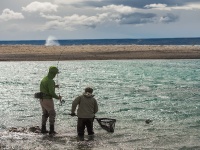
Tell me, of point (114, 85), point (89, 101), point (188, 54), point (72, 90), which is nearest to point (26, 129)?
point (89, 101)

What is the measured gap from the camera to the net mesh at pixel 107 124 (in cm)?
1555

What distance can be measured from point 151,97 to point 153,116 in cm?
629

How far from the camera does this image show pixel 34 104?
2212 cm

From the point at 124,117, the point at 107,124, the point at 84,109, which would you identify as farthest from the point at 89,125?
the point at 124,117

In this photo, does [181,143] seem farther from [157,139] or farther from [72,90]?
[72,90]

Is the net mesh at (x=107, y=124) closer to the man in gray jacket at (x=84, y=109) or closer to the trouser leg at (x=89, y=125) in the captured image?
the trouser leg at (x=89, y=125)

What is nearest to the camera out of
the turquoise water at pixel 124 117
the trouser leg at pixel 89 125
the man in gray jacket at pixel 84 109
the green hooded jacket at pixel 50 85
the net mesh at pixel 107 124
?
the turquoise water at pixel 124 117

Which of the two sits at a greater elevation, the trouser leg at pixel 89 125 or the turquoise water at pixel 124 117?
the trouser leg at pixel 89 125

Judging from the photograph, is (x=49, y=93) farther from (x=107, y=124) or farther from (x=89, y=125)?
(x=107, y=124)

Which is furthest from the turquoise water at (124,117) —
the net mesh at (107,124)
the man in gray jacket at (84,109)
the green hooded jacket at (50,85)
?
the green hooded jacket at (50,85)

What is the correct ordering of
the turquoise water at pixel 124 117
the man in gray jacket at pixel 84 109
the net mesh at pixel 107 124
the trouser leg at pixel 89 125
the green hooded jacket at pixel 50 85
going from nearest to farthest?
1. the turquoise water at pixel 124 117
2. the man in gray jacket at pixel 84 109
3. the trouser leg at pixel 89 125
4. the green hooded jacket at pixel 50 85
5. the net mesh at pixel 107 124

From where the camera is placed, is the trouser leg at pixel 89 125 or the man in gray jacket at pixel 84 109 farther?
A: the trouser leg at pixel 89 125

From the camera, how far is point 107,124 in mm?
15977

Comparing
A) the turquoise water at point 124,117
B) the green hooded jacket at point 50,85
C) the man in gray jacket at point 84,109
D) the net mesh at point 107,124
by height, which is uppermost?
the green hooded jacket at point 50,85
